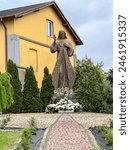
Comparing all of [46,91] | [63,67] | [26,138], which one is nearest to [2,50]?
[46,91]

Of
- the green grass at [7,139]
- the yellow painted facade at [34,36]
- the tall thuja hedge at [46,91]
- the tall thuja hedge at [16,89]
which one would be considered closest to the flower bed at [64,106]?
the tall thuja hedge at [16,89]

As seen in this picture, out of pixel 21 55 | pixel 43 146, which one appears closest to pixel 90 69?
pixel 21 55

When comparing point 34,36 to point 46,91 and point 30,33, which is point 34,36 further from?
point 46,91

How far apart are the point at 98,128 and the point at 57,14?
18933mm

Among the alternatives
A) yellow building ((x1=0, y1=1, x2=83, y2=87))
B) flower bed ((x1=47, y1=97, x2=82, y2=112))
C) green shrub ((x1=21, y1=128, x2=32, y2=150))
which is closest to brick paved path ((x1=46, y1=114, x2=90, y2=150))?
green shrub ((x1=21, y1=128, x2=32, y2=150))

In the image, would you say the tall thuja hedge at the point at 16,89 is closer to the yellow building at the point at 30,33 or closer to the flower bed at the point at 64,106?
the yellow building at the point at 30,33

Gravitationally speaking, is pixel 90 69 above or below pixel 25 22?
below

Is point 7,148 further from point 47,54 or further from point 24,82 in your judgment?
point 47,54

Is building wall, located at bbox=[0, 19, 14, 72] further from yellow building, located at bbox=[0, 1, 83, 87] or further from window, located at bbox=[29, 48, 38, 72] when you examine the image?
window, located at bbox=[29, 48, 38, 72]

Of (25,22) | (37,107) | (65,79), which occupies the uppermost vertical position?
(25,22)

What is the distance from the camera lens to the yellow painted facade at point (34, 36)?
22.8m

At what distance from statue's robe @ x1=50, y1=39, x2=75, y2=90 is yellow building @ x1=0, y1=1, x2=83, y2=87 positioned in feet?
18.8

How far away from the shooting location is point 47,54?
25.7 meters

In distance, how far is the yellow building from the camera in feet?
73.9
